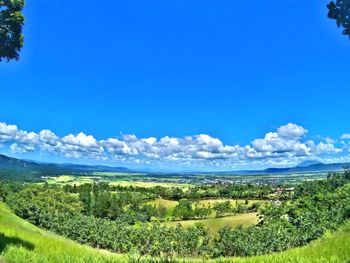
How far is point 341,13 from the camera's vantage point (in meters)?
9.62

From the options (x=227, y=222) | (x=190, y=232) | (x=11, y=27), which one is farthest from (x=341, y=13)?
(x=227, y=222)

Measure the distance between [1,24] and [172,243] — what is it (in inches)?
4674

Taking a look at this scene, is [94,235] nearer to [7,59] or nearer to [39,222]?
[39,222]

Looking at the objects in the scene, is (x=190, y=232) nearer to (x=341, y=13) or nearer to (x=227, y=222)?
(x=227, y=222)

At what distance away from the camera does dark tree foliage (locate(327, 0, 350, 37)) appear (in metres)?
9.51

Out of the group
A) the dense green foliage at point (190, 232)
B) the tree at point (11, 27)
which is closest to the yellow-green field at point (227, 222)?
the dense green foliage at point (190, 232)

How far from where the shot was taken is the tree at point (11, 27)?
15.4 metres

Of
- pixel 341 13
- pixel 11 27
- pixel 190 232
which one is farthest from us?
pixel 190 232

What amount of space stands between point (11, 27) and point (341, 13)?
1102 centimetres

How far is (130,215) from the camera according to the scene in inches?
7751

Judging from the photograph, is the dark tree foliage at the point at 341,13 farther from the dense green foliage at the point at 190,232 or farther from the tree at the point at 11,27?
the dense green foliage at the point at 190,232

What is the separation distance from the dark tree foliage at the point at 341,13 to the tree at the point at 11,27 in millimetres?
10398

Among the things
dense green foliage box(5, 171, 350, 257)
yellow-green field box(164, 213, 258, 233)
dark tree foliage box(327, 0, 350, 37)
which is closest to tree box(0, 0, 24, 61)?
dark tree foliage box(327, 0, 350, 37)

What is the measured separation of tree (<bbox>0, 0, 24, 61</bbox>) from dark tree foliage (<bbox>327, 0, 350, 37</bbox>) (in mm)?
10398
